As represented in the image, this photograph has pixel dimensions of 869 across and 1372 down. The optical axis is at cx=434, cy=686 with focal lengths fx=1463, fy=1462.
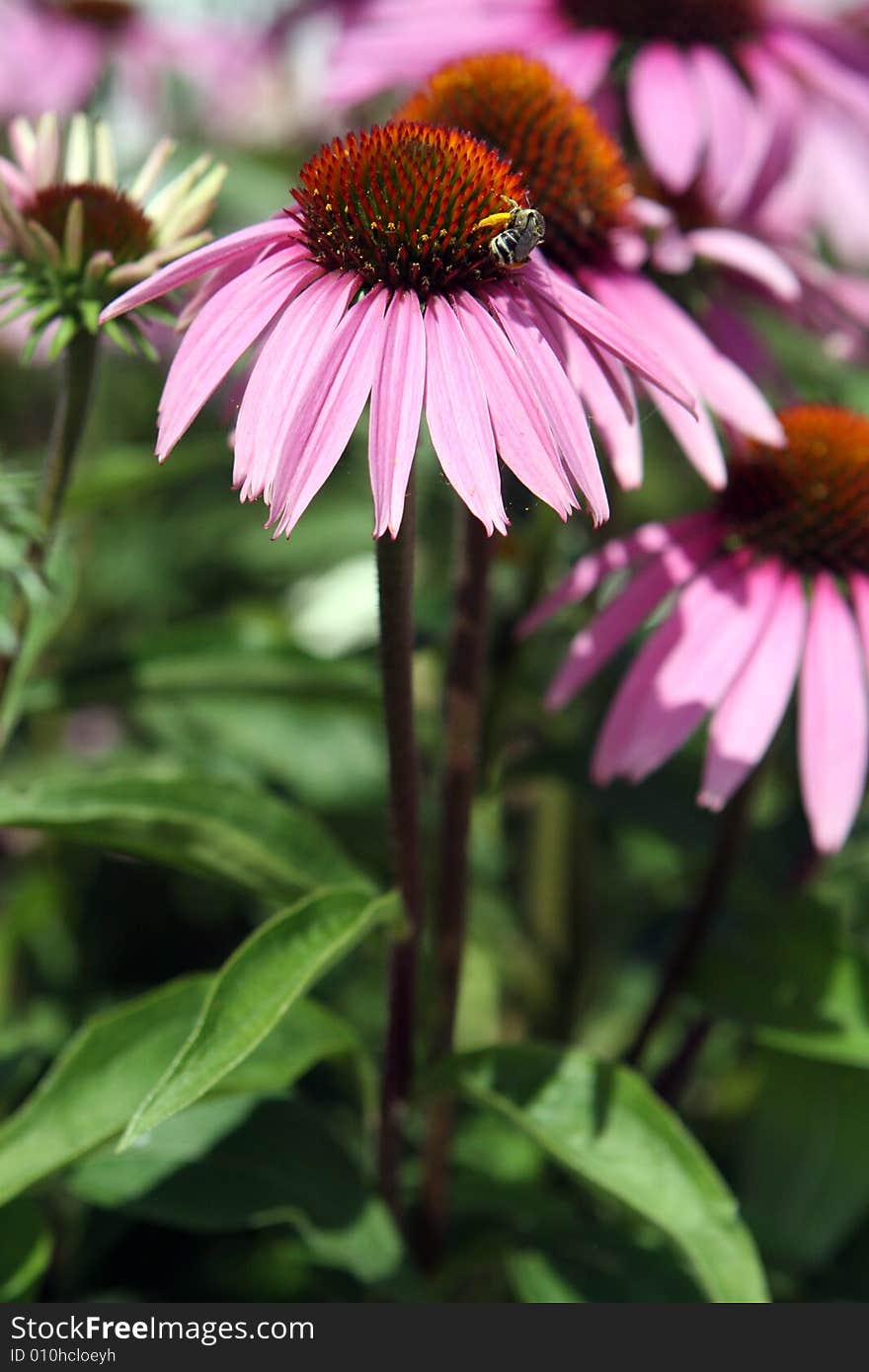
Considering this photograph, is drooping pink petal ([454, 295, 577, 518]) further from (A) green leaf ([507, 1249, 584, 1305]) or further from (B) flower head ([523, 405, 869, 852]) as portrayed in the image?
(A) green leaf ([507, 1249, 584, 1305])

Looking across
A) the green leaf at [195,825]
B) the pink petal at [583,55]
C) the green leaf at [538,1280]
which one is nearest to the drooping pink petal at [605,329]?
the green leaf at [195,825]

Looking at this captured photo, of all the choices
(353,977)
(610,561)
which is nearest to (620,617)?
(610,561)

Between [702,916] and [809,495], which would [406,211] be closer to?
[809,495]

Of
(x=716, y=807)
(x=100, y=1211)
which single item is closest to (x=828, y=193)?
(x=716, y=807)

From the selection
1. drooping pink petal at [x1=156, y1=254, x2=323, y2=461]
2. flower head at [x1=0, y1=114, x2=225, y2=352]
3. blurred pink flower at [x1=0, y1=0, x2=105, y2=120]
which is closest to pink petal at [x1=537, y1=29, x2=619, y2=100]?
flower head at [x1=0, y1=114, x2=225, y2=352]

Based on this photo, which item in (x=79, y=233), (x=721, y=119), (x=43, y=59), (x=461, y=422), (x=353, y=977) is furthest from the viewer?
(x=43, y=59)

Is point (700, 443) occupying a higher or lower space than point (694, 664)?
higher
